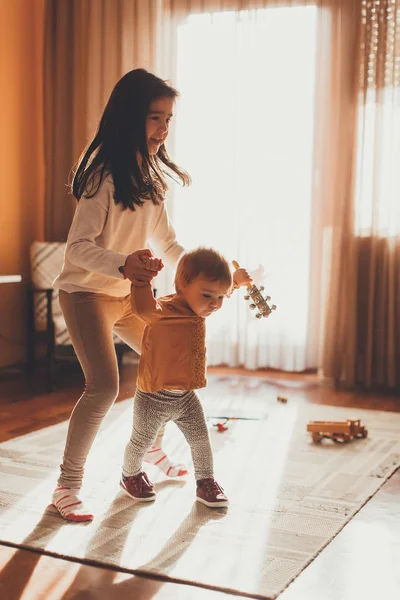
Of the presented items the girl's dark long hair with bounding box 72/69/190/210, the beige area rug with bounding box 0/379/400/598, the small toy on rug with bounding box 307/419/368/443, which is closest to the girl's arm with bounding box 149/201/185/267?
the girl's dark long hair with bounding box 72/69/190/210

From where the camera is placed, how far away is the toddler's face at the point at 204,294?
6.62 feet

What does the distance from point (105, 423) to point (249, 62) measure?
221 centimetres

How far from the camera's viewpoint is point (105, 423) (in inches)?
124

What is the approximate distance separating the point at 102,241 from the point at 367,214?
2255mm

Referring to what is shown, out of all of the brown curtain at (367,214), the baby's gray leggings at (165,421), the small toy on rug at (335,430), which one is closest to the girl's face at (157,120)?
the baby's gray leggings at (165,421)

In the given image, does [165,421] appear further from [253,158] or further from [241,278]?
[253,158]

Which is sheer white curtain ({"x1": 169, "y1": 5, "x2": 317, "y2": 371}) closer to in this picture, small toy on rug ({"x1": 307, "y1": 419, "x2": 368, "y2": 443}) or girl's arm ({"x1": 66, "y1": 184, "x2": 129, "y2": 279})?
small toy on rug ({"x1": 307, "y1": 419, "x2": 368, "y2": 443})

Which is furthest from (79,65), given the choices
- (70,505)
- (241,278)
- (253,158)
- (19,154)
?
(70,505)

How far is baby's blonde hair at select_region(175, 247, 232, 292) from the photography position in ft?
6.57

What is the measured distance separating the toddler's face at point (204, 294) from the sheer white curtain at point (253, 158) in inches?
87.6

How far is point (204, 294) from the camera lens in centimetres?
203

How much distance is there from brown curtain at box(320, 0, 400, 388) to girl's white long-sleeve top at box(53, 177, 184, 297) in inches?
78.1

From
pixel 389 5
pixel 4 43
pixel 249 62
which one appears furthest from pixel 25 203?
pixel 389 5

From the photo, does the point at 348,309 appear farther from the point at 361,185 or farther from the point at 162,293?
the point at 162,293
